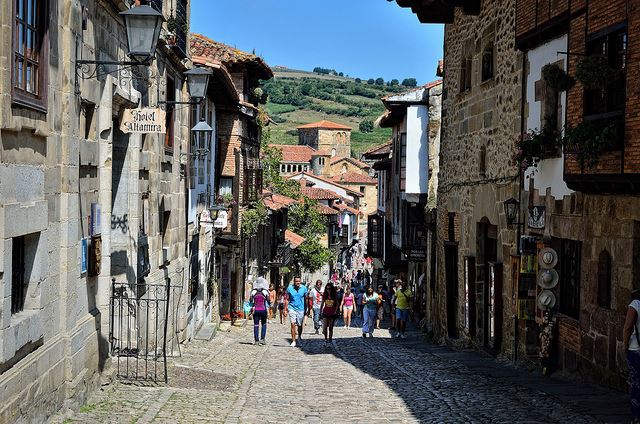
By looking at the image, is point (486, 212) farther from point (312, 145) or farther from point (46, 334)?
point (312, 145)

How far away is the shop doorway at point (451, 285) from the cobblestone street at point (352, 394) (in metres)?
2.86

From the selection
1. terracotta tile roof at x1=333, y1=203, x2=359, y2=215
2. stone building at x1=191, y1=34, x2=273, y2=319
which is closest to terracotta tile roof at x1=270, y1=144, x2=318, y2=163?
terracotta tile roof at x1=333, y1=203, x2=359, y2=215

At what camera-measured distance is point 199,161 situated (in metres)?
25.1

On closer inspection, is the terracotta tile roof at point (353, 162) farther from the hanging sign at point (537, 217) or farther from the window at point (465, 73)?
the hanging sign at point (537, 217)

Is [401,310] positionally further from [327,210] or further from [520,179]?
[327,210]

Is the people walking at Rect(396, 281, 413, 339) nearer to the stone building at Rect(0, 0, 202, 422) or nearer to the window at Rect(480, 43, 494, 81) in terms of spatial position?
the window at Rect(480, 43, 494, 81)

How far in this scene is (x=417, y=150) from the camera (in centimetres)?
3244

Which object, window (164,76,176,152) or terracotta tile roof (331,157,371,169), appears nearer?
window (164,76,176,152)

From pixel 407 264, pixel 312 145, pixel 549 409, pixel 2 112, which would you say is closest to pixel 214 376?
pixel 549 409

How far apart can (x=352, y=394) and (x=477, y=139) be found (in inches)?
317

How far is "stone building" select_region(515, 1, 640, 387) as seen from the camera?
11539 mm

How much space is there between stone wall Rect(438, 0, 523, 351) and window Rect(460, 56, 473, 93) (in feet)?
0.29

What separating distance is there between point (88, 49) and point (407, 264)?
3191 centimetres

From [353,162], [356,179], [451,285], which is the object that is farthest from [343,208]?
[451,285]
